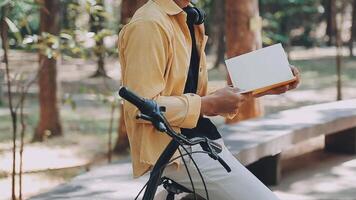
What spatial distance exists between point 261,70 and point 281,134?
10.4ft

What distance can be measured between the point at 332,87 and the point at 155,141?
13371mm

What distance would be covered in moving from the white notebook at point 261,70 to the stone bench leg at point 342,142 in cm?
463

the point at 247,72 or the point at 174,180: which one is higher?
the point at 247,72

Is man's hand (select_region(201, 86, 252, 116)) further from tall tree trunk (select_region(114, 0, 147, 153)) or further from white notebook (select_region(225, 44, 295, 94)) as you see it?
tall tree trunk (select_region(114, 0, 147, 153))

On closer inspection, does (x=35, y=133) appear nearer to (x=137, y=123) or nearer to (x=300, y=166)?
(x=300, y=166)

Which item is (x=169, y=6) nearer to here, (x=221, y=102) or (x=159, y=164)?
(x=221, y=102)

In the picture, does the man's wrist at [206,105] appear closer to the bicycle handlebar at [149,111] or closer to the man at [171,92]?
the man at [171,92]

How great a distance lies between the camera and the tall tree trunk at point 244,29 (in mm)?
7512

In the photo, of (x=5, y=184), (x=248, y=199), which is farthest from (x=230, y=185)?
(x=5, y=184)

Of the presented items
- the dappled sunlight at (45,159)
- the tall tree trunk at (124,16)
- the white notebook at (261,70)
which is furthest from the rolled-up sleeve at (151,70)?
the dappled sunlight at (45,159)

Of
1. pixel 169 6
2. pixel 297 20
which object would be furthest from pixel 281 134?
pixel 297 20

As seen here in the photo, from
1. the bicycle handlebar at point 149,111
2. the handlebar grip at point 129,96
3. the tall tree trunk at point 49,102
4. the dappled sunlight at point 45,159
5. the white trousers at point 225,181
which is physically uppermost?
the handlebar grip at point 129,96

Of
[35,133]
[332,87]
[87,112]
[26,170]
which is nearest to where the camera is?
[26,170]

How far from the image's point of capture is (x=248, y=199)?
2254mm
